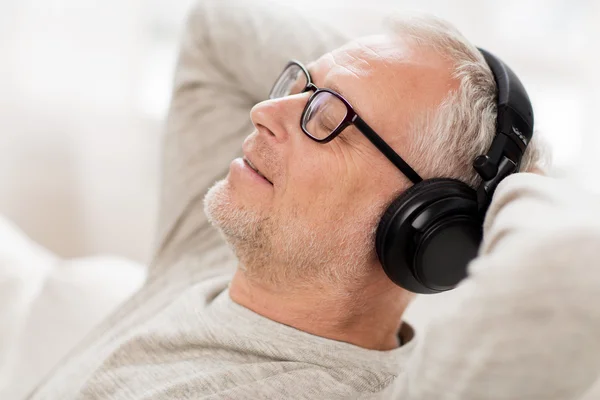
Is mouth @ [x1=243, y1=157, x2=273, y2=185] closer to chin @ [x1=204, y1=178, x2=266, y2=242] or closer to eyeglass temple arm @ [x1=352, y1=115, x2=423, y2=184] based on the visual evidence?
chin @ [x1=204, y1=178, x2=266, y2=242]

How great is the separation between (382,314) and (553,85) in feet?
3.04

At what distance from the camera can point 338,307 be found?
3.56 ft

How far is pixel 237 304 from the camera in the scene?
1.14m

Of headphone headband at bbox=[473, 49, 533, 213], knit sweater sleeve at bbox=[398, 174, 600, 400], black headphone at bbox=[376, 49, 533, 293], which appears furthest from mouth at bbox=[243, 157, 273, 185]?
knit sweater sleeve at bbox=[398, 174, 600, 400]

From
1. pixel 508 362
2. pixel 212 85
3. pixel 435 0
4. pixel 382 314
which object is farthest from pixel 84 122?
pixel 508 362

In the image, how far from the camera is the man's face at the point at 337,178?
103 cm

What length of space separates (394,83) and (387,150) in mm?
111

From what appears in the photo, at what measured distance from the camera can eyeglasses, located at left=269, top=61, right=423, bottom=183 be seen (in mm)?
1022

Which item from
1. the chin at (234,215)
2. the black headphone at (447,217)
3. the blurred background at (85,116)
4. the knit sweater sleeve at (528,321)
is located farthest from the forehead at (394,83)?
the blurred background at (85,116)

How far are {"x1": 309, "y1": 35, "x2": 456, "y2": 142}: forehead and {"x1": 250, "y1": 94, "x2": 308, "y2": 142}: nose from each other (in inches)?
2.7

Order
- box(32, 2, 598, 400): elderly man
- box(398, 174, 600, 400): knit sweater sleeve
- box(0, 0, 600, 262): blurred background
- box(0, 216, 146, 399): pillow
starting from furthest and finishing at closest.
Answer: box(0, 0, 600, 262): blurred background < box(0, 216, 146, 399): pillow < box(32, 2, 598, 400): elderly man < box(398, 174, 600, 400): knit sweater sleeve

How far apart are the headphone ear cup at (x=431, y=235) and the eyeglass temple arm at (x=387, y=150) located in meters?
0.07

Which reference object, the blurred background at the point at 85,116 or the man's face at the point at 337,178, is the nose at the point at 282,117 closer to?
the man's face at the point at 337,178

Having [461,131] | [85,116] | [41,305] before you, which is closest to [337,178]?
[461,131]
